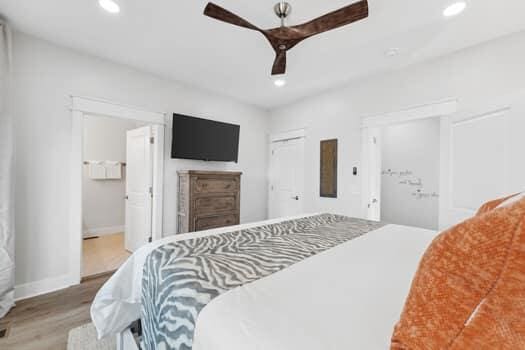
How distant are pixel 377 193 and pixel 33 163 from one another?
4.05 m

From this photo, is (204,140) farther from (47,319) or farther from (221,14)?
(47,319)

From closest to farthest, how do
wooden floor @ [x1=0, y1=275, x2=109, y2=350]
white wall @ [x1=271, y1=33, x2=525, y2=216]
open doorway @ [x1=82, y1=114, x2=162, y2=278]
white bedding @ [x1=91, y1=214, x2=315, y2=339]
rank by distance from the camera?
white bedding @ [x1=91, y1=214, x2=315, y2=339], wooden floor @ [x1=0, y1=275, x2=109, y2=350], white wall @ [x1=271, y1=33, x2=525, y2=216], open doorway @ [x1=82, y1=114, x2=162, y2=278]

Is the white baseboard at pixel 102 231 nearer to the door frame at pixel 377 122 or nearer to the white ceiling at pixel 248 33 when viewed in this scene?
the white ceiling at pixel 248 33

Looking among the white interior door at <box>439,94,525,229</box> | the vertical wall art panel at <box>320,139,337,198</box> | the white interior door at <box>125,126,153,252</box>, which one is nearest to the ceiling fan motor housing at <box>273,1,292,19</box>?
the white interior door at <box>439,94,525,229</box>

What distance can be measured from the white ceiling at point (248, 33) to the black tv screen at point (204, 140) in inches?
26.9

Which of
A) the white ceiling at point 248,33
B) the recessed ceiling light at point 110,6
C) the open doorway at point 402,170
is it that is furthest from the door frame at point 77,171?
the open doorway at point 402,170

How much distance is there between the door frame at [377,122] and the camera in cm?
262

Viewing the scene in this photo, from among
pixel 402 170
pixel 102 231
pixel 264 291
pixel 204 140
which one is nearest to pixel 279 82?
pixel 204 140

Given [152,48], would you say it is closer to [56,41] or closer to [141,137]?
[56,41]

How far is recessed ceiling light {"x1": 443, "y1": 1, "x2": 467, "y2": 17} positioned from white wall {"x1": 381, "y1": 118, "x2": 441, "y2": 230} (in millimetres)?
2051

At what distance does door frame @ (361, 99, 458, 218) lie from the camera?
262 cm

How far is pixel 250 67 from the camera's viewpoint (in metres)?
2.88

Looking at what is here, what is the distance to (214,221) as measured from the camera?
3.38 meters

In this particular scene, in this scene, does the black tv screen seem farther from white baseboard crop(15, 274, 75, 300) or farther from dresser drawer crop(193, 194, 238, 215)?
white baseboard crop(15, 274, 75, 300)
